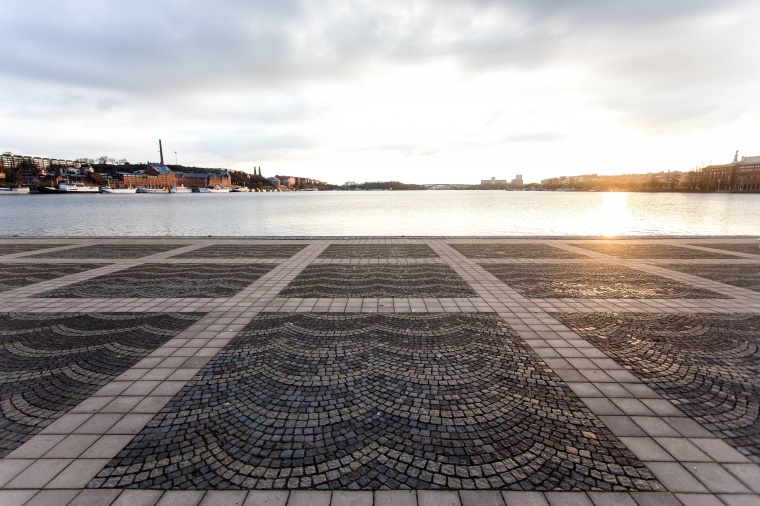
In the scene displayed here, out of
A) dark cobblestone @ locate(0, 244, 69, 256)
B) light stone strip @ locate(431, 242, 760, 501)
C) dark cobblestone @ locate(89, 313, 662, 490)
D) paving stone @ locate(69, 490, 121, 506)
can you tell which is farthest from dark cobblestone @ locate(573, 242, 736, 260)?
dark cobblestone @ locate(0, 244, 69, 256)

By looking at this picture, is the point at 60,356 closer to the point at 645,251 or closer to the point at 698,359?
the point at 698,359

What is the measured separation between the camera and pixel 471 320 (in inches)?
342

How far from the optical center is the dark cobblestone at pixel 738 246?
18.1 m

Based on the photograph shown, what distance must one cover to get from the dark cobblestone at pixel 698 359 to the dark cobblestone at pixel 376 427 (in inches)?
59.7

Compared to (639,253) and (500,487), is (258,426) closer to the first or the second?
(500,487)

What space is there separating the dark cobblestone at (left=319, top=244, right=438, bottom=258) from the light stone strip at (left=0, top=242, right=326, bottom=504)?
947 cm

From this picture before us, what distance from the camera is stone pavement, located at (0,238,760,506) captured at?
383 cm

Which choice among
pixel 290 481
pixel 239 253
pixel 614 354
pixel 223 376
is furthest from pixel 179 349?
pixel 239 253

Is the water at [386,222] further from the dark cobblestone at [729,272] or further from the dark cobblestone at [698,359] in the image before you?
the dark cobblestone at [698,359]

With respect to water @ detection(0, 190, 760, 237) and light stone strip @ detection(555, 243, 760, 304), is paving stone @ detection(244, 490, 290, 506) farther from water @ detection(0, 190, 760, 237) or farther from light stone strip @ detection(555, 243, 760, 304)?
water @ detection(0, 190, 760, 237)

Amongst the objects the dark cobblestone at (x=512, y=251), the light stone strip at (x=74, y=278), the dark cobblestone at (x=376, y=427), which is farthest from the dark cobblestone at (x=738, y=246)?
the light stone strip at (x=74, y=278)

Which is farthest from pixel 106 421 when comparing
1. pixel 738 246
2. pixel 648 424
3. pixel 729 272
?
pixel 738 246

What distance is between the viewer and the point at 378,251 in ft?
60.0

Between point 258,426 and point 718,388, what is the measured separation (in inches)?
263
